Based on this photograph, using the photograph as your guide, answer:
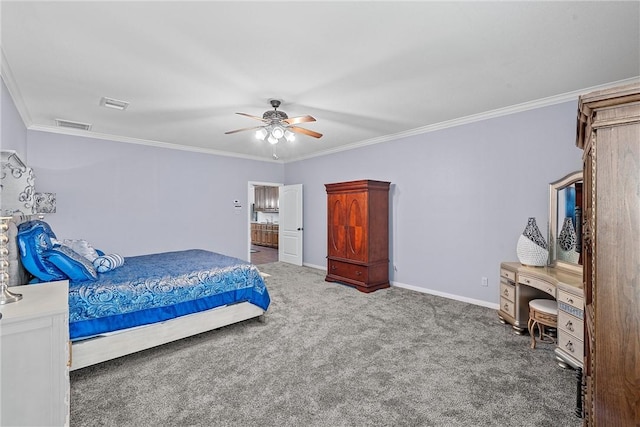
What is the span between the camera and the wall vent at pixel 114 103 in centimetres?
336

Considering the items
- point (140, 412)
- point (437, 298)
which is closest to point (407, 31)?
point (140, 412)

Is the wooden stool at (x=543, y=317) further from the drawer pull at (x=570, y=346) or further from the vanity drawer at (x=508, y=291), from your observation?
the vanity drawer at (x=508, y=291)

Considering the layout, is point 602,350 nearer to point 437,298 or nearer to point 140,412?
point 140,412

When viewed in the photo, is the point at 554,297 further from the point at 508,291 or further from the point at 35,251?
the point at 35,251

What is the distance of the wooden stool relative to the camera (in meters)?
2.66

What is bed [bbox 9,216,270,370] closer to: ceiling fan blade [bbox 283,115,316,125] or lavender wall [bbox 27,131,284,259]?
ceiling fan blade [bbox 283,115,316,125]

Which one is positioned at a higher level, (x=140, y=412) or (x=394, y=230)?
(x=394, y=230)

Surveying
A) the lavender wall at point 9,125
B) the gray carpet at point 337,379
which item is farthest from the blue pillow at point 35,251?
the lavender wall at point 9,125

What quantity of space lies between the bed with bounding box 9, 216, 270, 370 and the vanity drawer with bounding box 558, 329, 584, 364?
2.79 m

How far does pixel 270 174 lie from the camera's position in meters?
7.14

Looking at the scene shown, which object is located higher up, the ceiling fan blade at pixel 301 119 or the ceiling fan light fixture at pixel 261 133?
the ceiling fan blade at pixel 301 119

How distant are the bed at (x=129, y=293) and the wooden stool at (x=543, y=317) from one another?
2.70 m

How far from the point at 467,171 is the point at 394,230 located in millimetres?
1495

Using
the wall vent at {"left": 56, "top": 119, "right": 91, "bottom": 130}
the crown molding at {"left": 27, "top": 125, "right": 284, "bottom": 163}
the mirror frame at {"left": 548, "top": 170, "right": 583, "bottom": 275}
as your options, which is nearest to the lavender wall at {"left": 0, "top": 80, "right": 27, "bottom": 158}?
the wall vent at {"left": 56, "top": 119, "right": 91, "bottom": 130}
